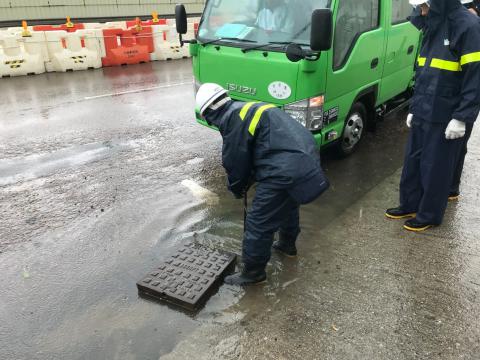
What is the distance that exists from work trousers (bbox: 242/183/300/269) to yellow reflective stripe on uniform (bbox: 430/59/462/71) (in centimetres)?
178

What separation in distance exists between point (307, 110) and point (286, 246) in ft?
5.24

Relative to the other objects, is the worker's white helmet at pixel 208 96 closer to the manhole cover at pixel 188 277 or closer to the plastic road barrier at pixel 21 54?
the manhole cover at pixel 188 277

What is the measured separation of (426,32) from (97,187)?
3912mm

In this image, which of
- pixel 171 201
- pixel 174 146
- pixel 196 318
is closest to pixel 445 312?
pixel 196 318

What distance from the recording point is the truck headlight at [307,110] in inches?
172

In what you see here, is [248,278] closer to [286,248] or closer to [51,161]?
[286,248]

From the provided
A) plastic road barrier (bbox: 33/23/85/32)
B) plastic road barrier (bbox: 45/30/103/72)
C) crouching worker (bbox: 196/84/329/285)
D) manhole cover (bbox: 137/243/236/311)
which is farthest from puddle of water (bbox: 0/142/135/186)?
plastic road barrier (bbox: 33/23/85/32)

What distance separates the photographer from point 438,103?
11.8 ft

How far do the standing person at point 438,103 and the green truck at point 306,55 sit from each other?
92 centimetres

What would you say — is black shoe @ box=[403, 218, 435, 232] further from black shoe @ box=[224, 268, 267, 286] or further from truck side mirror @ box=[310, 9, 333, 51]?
truck side mirror @ box=[310, 9, 333, 51]

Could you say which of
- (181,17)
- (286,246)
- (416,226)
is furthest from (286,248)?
(181,17)

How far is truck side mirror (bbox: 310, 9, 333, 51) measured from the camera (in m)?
3.79

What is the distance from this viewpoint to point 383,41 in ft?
17.8

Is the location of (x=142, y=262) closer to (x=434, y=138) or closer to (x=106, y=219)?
(x=106, y=219)
